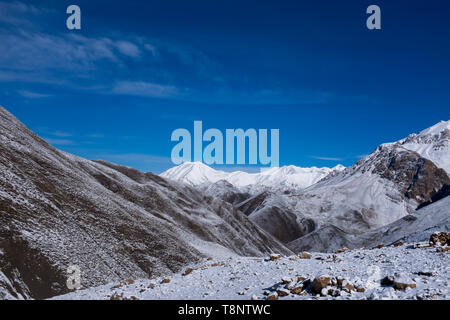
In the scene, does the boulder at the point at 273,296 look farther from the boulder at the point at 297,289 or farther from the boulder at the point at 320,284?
the boulder at the point at 320,284

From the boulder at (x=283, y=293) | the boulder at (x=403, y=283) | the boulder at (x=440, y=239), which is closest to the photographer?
the boulder at (x=403, y=283)

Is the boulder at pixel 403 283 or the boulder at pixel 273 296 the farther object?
the boulder at pixel 273 296

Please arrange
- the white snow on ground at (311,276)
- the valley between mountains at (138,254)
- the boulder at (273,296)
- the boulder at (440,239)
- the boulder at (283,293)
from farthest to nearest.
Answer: the boulder at (440,239) → the valley between mountains at (138,254) → the boulder at (283,293) → the boulder at (273,296) → the white snow on ground at (311,276)

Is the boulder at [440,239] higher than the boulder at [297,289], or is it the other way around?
the boulder at [440,239]

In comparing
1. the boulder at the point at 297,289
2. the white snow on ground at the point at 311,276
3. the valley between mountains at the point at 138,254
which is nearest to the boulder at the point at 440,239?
the valley between mountains at the point at 138,254

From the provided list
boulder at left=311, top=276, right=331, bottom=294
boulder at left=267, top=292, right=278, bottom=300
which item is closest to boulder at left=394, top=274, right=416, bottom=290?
boulder at left=311, top=276, right=331, bottom=294

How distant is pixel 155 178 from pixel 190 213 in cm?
2712

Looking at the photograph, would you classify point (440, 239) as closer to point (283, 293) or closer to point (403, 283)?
point (403, 283)

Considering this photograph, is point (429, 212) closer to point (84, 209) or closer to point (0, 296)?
point (84, 209)

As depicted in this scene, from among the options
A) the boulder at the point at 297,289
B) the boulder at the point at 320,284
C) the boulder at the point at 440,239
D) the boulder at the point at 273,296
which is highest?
the boulder at the point at 440,239

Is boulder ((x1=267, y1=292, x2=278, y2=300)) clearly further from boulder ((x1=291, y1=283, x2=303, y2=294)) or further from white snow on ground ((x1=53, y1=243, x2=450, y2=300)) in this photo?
boulder ((x1=291, y1=283, x2=303, y2=294))

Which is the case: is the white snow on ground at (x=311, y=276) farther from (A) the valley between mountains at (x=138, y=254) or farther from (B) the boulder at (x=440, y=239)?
(B) the boulder at (x=440, y=239)

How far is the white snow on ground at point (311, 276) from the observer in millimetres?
15339

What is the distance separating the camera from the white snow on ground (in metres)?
15.3
